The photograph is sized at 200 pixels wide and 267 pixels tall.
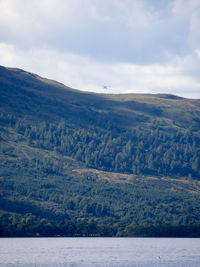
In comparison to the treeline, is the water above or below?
above

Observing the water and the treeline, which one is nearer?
the water

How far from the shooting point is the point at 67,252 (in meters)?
119

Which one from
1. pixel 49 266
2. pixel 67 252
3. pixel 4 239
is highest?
pixel 49 266

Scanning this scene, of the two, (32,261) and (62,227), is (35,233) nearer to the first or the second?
(62,227)

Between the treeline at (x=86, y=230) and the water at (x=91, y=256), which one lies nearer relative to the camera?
the water at (x=91, y=256)

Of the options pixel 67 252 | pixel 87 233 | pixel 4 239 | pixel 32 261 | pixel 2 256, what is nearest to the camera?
pixel 32 261

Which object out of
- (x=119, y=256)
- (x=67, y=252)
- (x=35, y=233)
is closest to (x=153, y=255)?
(x=119, y=256)

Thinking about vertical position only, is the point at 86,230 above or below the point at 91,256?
below

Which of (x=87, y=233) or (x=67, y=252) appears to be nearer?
(x=67, y=252)

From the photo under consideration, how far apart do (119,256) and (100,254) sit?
18.6ft

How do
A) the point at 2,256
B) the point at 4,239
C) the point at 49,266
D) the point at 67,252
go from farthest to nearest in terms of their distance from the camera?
the point at 4,239, the point at 67,252, the point at 2,256, the point at 49,266

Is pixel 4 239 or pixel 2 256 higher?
pixel 2 256

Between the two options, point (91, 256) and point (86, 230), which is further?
point (86, 230)

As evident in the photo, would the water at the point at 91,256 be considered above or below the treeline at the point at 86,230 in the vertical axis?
above
